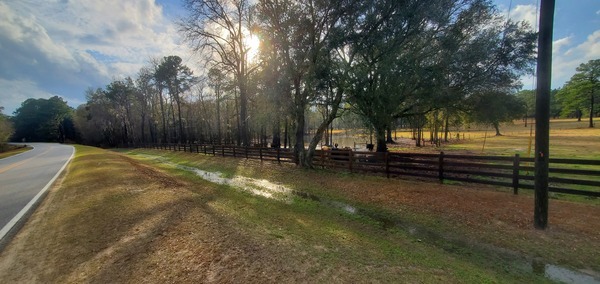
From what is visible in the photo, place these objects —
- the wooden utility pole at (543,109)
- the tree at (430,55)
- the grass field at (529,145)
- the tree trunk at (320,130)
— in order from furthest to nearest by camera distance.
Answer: the grass field at (529,145)
the tree trunk at (320,130)
the tree at (430,55)
the wooden utility pole at (543,109)

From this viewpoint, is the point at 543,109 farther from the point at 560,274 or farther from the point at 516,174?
the point at 516,174

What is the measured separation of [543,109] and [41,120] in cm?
11274

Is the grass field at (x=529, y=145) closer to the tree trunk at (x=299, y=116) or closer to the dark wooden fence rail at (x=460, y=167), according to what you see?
the dark wooden fence rail at (x=460, y=167)

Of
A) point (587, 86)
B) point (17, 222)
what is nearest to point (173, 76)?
point (17, 222)

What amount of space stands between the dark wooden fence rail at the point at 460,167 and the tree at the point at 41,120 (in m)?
86.2

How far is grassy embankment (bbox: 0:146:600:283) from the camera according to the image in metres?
3.78

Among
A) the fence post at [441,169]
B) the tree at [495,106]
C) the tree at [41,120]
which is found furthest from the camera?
the tree at [41,120]

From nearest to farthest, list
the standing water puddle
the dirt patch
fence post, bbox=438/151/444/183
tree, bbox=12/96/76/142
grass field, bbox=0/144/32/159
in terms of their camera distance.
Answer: the dirt patch < the standing water puddle < fence post, bbox=438/151/444/183 < grass field, bbox=0/144/32/159 < tree, bbox=12/96/76/142

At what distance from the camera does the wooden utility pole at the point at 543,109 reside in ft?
17.6

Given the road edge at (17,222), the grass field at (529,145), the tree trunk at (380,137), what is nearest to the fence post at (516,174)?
the grass field at (529,145)

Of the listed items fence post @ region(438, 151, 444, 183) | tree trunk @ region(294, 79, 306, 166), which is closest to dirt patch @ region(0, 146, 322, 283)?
fence post @ region(438, 151, 444, 183)

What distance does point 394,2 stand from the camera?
11.0 metres

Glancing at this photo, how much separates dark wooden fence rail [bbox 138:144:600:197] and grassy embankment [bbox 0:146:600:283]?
716mm

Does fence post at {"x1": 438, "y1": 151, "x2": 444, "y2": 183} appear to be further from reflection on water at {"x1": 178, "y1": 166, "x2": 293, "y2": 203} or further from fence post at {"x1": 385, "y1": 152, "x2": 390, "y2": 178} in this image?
reflection on water at {"x1": 178, "y1": 166, "x2": 293, "y2": 203}
